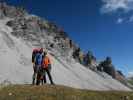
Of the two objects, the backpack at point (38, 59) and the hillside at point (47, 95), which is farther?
the backpack at point (38, 59)

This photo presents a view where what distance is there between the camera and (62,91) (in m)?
24.2

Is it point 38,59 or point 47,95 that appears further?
point 38,59

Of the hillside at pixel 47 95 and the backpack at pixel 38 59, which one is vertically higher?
the backpack at pixel 38 59

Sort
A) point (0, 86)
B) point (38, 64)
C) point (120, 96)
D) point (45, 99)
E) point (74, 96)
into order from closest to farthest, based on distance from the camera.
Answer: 1. point (45, 99)
2. point (74, 96)
3. point (120, 96)
4. point (0, 86)
5. point (38, 64)

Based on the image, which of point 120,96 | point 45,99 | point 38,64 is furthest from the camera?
point 38,64

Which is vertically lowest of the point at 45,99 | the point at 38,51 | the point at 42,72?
the point at 45,99

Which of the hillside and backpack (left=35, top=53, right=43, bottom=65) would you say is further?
backpack (left=35, top=53, right=43, bottom=65)

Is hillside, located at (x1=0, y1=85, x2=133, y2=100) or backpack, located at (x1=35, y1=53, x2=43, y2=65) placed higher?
backpack, located at (x1=35, y1=53, x2=43, y2=65)

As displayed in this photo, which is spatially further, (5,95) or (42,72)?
(42,72)

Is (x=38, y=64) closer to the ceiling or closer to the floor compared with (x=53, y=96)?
closer to the ceiling

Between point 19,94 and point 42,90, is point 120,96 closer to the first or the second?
point 42,90

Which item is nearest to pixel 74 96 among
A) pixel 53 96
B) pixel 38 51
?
pixel 53 96

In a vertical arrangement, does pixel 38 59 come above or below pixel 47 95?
above

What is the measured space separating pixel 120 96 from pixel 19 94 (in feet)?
25.8
